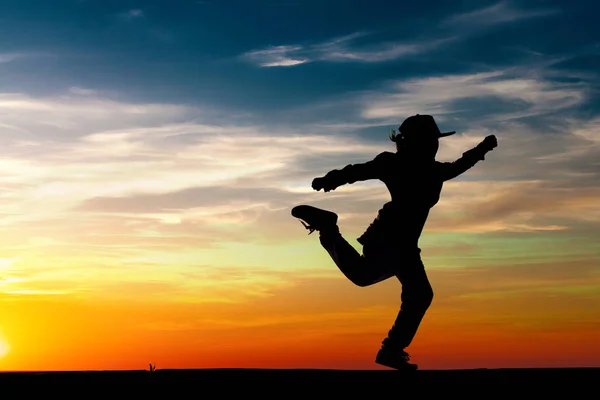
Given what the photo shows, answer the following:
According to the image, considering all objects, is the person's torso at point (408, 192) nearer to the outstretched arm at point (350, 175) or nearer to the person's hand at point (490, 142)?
the outstretched arm at point (350, 175)

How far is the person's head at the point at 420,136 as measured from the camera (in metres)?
9.63

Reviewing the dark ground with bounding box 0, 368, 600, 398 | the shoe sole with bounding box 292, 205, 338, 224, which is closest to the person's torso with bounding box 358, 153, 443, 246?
the shoe sole with bounding box 292, 205, 338, 224

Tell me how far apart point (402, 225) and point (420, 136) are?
113cm

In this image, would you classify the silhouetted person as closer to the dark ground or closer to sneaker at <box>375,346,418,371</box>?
sneaker at <box>375,346,418,371</box>

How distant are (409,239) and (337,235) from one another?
3.03 feet

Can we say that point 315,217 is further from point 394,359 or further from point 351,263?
point 394,359

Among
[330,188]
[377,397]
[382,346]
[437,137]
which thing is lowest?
[377,397]

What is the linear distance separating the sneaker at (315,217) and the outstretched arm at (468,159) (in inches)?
59.6

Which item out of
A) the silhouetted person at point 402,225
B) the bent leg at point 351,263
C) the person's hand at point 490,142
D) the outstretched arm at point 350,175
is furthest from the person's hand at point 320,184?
the person's hand at point 490,142

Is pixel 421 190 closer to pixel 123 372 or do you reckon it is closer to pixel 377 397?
pixel 377 397

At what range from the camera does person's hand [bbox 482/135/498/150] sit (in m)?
9.96

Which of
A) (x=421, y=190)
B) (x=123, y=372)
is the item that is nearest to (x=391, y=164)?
A: (x=421, y=190)

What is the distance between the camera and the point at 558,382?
7742 mm

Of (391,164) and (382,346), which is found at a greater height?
(391,164)
